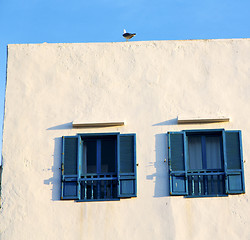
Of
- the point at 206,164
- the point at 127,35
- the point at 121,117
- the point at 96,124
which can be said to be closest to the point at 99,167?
the point at 96,124

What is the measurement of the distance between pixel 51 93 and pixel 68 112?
0.60m

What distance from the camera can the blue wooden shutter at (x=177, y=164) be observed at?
536 inches

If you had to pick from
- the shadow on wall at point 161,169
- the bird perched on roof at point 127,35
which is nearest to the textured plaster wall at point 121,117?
the shadow on wall at point 161,169

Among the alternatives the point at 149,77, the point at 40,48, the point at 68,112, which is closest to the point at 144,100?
the point at 149,77

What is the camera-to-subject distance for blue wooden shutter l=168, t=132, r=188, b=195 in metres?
13.6

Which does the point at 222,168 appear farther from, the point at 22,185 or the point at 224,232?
the point at 22,185

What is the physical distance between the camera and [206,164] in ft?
46.2

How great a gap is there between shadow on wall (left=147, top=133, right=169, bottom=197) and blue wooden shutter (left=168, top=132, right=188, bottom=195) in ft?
0.38

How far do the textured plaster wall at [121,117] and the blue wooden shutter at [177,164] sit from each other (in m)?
0.15

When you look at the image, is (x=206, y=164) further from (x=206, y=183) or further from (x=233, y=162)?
(x=233, y=162)

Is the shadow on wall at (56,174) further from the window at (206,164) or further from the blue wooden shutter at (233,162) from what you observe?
the blue wooden shutter at (233,162)

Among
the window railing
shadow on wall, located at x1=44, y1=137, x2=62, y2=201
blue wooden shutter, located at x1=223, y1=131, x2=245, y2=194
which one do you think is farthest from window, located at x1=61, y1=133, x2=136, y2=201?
blue wooden shutter, located at x1=223, y1=131, x2=245, y2=194

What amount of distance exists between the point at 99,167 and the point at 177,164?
5.51 feet

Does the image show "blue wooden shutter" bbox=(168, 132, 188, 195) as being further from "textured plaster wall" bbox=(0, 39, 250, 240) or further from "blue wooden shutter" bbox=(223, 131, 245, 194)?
"blue wooden shutter" bbox=(223, 131, 245, 194)
